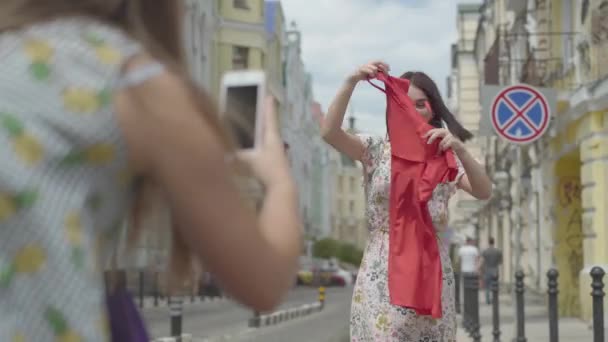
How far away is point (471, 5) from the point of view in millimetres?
88250

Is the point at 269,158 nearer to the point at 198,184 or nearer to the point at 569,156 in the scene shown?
the point at 198,184

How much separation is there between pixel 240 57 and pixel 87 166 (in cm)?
5584

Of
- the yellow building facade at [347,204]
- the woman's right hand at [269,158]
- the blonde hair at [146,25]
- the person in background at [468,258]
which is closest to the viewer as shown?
the blonde hair at [146,25]

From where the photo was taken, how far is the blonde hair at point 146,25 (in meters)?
1.83

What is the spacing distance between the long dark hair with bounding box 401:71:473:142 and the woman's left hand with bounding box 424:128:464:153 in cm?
35

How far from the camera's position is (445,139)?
5551 millimetres

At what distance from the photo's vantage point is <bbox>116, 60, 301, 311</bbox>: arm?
173 cm

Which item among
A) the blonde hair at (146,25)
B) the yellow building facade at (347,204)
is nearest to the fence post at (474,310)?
the blonde hair at (146,25)

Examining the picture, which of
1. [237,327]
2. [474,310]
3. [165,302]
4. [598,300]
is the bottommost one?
[165,302]

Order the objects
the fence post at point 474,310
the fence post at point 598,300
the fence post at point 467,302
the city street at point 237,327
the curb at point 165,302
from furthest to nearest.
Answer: the curb at point 165,302
the city street at point 237,327
the fence post at point 467,302
the fence post at point 474,310
the fence post at point 598,300

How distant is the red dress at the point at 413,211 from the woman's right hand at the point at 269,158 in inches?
141

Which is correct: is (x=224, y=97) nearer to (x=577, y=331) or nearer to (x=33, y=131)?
(x=33, y=131)

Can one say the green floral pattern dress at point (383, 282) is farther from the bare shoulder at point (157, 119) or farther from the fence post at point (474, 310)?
the fence post at point (474, 310)

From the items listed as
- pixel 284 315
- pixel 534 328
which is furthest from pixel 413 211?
pixel 284 315
